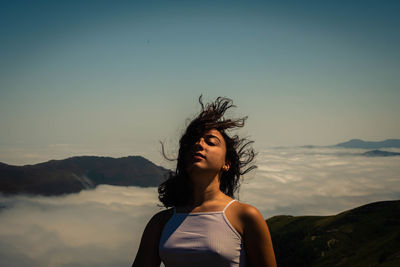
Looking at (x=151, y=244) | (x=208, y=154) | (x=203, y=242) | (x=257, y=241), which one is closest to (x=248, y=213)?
(x=257, y=241)

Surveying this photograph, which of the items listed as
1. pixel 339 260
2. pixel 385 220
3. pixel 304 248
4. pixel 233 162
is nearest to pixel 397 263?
pixel 339 260

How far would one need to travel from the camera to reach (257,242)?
486cm

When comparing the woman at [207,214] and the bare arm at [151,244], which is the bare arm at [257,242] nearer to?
the woman at [207,214]

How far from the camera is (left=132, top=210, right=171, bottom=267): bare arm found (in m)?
5.40

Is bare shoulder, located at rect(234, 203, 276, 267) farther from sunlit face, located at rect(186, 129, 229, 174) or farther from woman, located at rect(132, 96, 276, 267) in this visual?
sunlit face, located at rect(186, 129, 229, 174)

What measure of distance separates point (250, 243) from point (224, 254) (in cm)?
46

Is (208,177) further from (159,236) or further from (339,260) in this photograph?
(339,260)

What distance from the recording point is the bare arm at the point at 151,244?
5.40 metres

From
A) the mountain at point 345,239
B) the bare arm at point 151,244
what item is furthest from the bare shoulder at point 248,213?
the mountain at point 345,239

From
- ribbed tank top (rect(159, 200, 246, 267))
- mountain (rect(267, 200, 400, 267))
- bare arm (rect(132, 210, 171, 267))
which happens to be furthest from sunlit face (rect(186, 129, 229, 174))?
mountain (rect(267, 200, 400, 267))

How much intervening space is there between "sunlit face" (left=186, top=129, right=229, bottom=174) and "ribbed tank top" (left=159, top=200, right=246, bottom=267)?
0.73 metres

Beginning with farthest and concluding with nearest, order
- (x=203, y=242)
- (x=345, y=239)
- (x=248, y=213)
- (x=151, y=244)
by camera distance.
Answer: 1. (x=345, y=239)
2. (x=151, y=244)
3. (x=248, y=213)
4. (x=203, y=242)

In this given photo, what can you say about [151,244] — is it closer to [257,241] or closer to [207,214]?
[207,214]

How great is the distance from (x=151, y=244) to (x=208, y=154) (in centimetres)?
175
